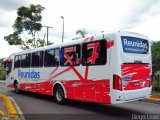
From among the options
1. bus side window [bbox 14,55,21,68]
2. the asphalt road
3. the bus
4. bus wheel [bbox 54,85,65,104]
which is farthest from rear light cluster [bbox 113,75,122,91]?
bus side window [bbox 14,55,21,68]

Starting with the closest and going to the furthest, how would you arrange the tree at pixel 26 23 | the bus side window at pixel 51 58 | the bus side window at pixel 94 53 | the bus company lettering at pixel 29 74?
1. the bus side window at pixel 94 53
2. the bus side window at pixel 51 58
3. the bus company lettering at pixel 29 74
4. the tree at pixel 26 23

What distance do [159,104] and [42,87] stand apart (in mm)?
6021

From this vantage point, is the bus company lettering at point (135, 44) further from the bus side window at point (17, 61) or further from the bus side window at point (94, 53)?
the bus side window at point (17, 61)

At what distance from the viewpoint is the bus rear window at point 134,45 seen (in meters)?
11.7

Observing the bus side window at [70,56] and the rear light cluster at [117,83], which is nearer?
the rear light cluster at [117,83]

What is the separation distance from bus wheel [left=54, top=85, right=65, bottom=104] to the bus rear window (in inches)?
170

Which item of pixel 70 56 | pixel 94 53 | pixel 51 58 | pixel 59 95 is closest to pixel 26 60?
pixel 51 58

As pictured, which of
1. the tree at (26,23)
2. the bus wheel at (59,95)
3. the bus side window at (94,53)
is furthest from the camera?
the tree at (26,23)

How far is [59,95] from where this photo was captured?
1495 centimetres

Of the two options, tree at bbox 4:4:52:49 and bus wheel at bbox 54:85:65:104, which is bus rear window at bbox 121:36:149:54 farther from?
tree at bbox 4:4:52:49

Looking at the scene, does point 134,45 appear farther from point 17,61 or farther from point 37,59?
point 17,61

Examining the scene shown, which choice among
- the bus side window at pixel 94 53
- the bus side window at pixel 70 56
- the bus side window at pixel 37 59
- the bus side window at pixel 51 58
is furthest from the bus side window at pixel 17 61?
the bus side window at pixel 94 53

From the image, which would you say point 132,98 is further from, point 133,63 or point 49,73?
point 49,73

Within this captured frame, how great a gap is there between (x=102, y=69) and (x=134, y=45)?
61.3 inches
